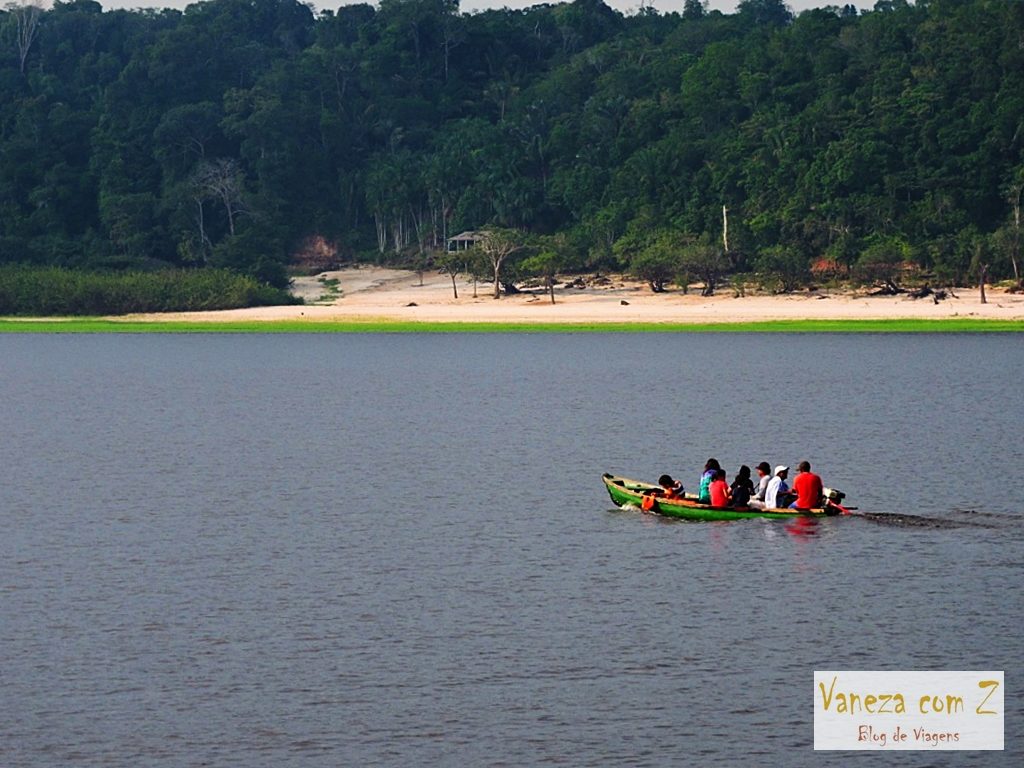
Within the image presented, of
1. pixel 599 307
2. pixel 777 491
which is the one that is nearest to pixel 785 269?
pixel 599 307

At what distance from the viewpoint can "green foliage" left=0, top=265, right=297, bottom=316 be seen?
422 feet

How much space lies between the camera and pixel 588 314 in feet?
372

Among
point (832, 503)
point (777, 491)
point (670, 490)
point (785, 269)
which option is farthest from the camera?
point (785, 269)

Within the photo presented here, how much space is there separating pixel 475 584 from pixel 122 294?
100864 mm

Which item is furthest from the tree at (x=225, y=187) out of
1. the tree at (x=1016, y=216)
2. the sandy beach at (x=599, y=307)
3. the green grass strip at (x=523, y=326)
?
the tree at (x=1016, y=216)

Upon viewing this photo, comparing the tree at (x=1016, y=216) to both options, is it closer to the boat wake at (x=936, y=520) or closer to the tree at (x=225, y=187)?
the tree at (x=225, y=187)

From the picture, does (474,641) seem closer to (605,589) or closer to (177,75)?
(605,589)

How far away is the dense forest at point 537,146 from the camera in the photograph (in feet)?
422

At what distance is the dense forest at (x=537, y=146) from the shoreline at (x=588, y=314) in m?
3.62

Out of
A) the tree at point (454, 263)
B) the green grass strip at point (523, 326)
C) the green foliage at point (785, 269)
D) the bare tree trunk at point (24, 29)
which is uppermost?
the bare tree trunk at point (24, 29)

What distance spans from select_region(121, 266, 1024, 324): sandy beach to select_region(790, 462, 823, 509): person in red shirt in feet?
225

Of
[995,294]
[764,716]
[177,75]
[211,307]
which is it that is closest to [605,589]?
[764,716]

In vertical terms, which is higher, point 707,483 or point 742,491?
point 707,483

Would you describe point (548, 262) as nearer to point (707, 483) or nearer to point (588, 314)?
point (588, 314)
